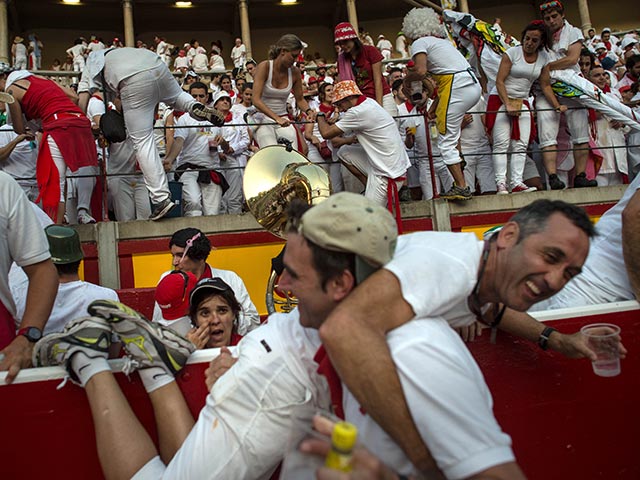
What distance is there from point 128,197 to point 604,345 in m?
5.36

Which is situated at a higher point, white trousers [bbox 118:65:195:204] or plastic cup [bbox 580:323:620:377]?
white trousers [bbox 118:65:195:204]

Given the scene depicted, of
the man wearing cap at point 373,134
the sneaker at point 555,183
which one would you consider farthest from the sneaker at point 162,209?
the sneaker at point 555,183

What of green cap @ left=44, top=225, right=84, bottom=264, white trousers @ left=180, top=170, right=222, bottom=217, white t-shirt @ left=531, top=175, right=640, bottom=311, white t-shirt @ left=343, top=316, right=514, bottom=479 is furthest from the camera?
white trousers @ left=180, top=170, right=222, bottom=217

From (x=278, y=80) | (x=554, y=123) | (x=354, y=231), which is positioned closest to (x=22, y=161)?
(x=278, y=80)

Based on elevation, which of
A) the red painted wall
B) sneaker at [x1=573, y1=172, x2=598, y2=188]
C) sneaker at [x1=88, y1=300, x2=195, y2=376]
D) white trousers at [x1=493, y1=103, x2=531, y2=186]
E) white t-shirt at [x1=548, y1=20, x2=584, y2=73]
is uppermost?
white t-shirt at [x1=548, y1=20, x2=584, y2=73]

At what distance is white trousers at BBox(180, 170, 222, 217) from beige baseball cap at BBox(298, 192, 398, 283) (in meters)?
5.16

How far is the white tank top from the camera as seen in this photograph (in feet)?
20.8

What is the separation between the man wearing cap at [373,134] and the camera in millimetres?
5730

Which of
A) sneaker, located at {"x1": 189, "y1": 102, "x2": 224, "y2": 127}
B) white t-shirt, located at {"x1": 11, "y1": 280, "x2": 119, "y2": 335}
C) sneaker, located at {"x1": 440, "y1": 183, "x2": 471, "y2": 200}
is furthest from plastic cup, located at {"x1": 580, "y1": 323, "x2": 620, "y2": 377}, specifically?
sneaker, located at {"x1": 440, "y1": 183, "x2": 471, "y2": 200}

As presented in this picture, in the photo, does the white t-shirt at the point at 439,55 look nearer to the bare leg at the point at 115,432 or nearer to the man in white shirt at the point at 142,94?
the man in white shirt at the point at 142,94

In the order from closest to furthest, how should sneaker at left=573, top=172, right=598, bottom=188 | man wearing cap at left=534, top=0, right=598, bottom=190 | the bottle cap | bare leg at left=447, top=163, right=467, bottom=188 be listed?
the bottle cap < bare leg at left=447, top=163, right=467, bottom=188 < man wearing cap at left=534, top=0, right=598, bottom=190 < sneaker at left=573, top=172, right=598, bottom=188

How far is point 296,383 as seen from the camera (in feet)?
6.85

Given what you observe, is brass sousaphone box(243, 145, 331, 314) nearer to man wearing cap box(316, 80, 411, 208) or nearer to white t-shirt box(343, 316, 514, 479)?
man wearing cap box(316, 80, 411, 208)

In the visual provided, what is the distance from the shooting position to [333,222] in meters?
1.75
